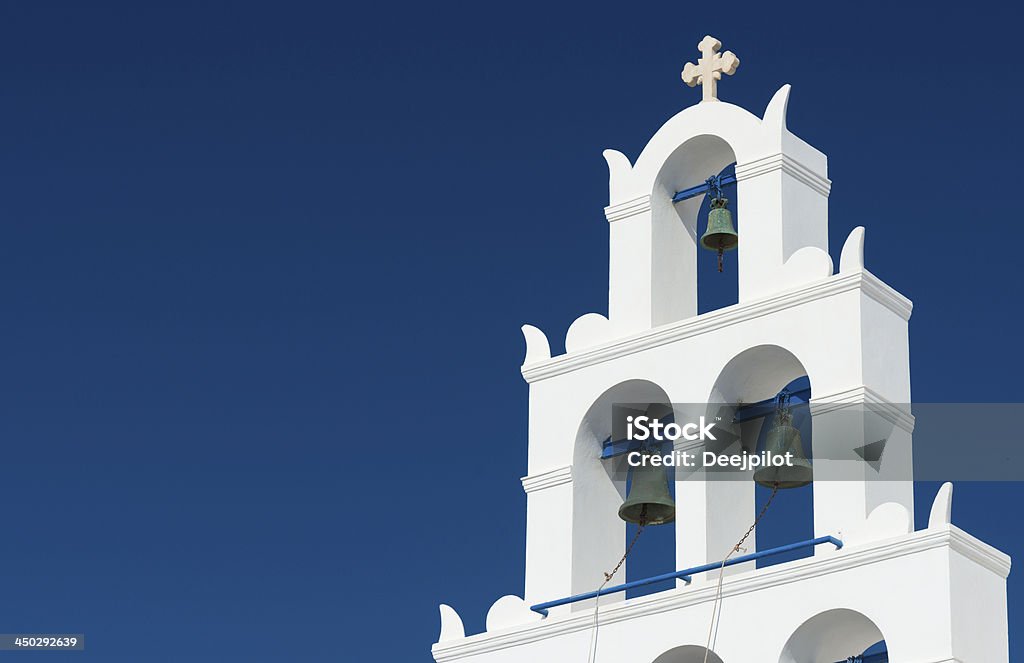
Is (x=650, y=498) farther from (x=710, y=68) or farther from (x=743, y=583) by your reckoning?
(x=710, y=68)

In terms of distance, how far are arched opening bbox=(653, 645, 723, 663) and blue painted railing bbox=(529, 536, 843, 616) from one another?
0.59 meters

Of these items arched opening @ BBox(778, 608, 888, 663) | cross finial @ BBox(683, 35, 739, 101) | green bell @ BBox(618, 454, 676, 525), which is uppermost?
cross finial @ BBox(683, 35, 739, 101)

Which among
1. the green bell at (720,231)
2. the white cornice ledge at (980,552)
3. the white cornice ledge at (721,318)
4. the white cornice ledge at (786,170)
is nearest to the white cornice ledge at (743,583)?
the white cornice ledge at (980,552)

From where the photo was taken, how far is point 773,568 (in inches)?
733

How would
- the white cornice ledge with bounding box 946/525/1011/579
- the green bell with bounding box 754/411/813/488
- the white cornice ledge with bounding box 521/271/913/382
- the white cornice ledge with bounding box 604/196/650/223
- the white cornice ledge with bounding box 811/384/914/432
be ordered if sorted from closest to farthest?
the white cornice ledge with bounding box 946/525/1011/579, the white cornice ledge with bounding box 811/384/914/432, the white cornice ledge with bounding box 521/271/913/382, the green bell with bounding box 754/411/813/488, the white cornice ledge with bounding box 604/196/650/223

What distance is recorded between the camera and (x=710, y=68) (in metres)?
21.4

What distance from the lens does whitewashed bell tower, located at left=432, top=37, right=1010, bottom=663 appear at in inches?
709

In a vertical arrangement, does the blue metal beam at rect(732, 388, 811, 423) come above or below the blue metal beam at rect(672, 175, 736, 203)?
below

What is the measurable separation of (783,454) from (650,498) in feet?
4.31

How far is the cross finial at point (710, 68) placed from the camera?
21359 mm

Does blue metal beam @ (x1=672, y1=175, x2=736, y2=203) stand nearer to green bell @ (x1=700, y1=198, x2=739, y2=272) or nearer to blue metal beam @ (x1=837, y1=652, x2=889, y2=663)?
green bell @ (x1=700, y1=198, x2=739, y2=272)

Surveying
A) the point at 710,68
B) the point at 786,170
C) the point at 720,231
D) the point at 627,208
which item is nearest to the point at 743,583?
the point at 720,231

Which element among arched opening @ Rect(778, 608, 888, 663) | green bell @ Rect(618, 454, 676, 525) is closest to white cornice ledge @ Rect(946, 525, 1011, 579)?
arched opening @ Rect(778, 608, 888, 663)

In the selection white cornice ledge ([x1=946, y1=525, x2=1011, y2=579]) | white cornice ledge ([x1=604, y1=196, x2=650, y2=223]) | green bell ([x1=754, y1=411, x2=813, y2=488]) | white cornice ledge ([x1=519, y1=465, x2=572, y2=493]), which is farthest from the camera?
white cornice ledge ([x1=604, y1=196, x2=650, y2=223])
